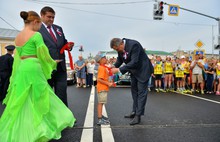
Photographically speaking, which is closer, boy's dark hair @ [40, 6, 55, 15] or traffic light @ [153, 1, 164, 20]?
boy's dark hair @ [40, 6, 55, 15]

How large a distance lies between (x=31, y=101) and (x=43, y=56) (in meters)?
0.67

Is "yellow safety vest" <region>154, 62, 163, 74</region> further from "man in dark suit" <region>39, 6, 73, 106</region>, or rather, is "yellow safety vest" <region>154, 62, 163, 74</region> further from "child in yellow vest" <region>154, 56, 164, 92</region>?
"man in dark suit" <region>39, 6, 73, 106</region>

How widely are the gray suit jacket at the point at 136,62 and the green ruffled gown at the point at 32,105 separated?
74.8 inches

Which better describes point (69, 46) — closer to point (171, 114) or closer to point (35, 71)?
point (35, 71)

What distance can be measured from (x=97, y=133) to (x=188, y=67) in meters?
10.1

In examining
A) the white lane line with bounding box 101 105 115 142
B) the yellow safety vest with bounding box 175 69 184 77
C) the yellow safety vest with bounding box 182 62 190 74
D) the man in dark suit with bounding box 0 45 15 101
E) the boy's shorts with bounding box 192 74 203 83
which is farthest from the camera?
the yellow safety vest with bounding box 182 62 190 74

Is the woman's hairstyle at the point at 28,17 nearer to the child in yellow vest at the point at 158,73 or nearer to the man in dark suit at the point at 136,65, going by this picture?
the man in dark suit at the point at 136,65

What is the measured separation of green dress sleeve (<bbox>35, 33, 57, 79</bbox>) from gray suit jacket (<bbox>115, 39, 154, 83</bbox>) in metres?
1.75

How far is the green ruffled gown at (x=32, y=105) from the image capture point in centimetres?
312

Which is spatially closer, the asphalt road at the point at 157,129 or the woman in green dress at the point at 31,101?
the woman in green dress at the point at 31,101

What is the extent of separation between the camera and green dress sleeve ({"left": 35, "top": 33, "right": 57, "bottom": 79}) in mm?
3436

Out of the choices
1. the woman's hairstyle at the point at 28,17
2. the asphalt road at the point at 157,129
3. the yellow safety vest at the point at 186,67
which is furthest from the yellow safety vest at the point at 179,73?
the woman's hairstyle at the point at 28,17

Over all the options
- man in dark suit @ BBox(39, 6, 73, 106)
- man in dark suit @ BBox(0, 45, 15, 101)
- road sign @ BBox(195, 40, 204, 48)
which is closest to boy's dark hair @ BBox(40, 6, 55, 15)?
man in dark suit @ BBox(39, 6, 73, 106)

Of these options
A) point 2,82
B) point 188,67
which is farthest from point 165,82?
point 2,82
